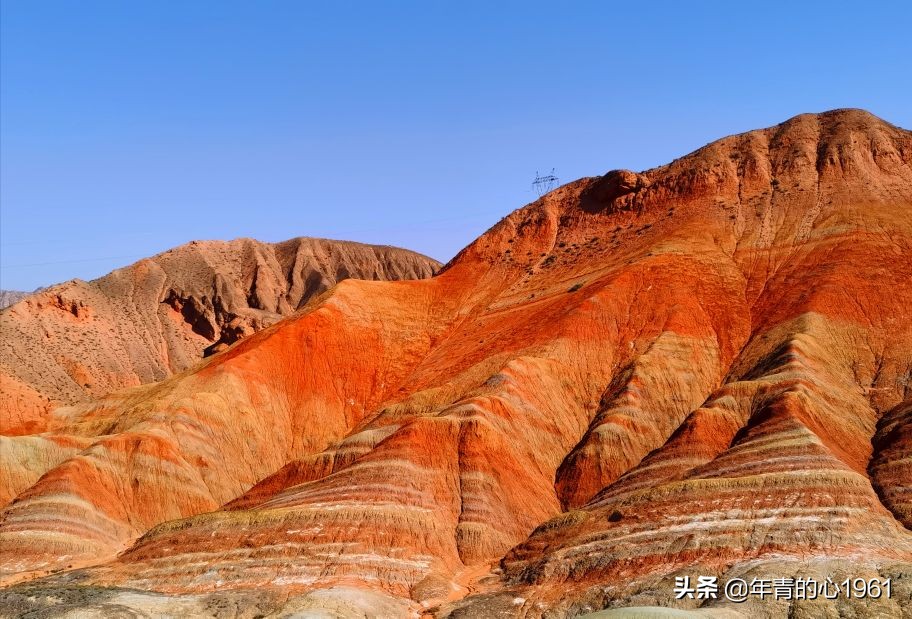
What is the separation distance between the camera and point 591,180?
372 ft

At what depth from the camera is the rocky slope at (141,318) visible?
107m

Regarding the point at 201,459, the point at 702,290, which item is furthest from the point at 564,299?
the point at 201,459

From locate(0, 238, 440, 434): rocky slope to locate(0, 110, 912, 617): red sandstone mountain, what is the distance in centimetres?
1756

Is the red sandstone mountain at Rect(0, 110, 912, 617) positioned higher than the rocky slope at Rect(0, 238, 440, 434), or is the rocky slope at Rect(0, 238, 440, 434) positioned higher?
the rocky slope at Rect(0, 238, 440, 434)

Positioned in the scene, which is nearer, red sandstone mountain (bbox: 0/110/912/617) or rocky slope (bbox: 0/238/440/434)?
red sandstone mountain (bbox: 0/110/912/617)

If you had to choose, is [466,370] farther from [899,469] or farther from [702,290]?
→ [899,469]

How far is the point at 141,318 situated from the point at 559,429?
8904 centimetres

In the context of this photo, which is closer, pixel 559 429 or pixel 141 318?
pixel 559 429

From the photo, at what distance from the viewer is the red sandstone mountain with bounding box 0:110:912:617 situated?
49.2 meters

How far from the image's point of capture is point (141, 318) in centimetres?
14025

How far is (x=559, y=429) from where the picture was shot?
7319cm

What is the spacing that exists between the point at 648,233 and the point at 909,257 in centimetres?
2656

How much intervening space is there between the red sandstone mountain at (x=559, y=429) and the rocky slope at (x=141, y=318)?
57.6 ft

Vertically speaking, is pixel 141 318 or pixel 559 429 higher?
pixel 141 318
